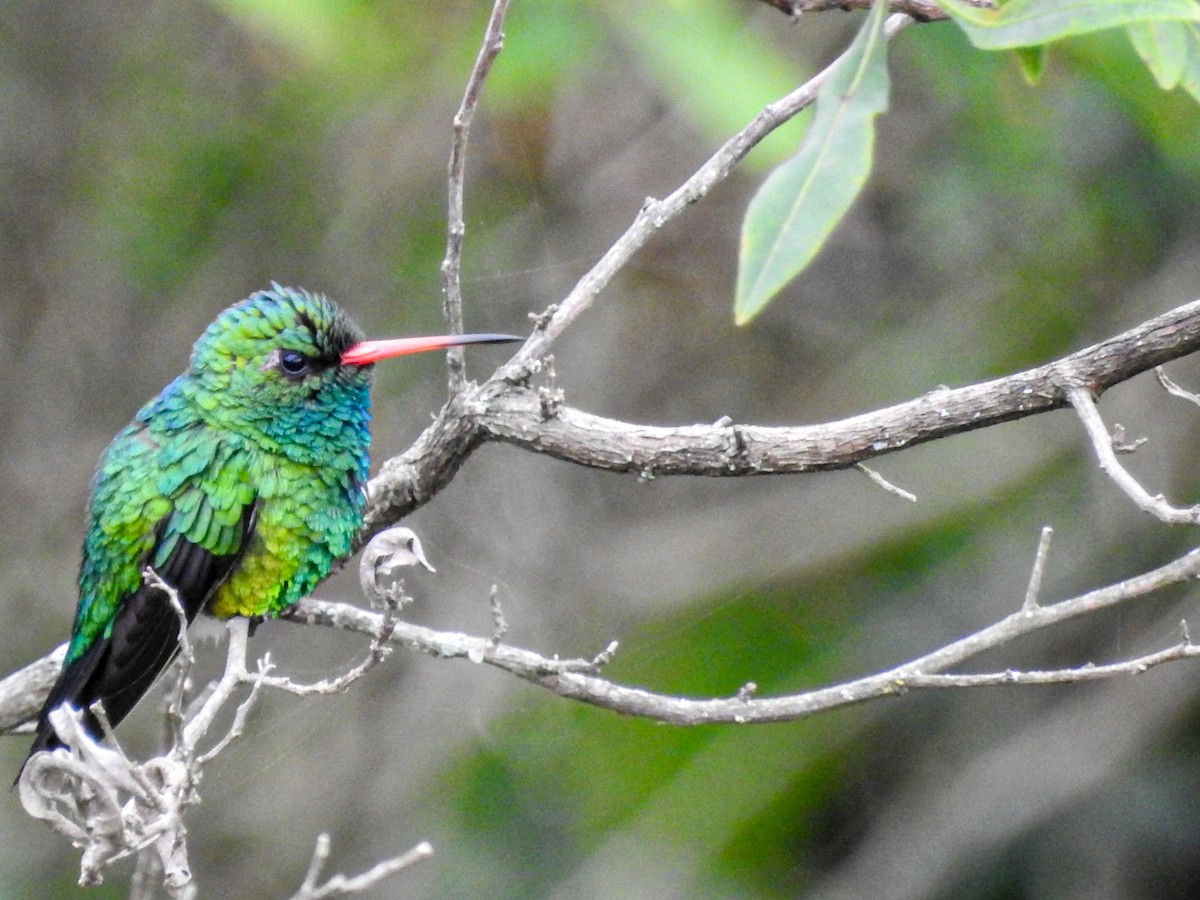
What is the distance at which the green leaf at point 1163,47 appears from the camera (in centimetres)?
185

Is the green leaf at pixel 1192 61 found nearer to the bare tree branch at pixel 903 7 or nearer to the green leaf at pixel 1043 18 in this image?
the green leaf at pixel 1043 18

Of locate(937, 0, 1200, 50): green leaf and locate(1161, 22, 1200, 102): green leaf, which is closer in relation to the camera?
locate(937, 0, 1200, 50): green leaf

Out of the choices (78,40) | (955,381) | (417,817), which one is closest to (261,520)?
(417,817)

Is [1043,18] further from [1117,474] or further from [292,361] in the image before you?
[292,361]

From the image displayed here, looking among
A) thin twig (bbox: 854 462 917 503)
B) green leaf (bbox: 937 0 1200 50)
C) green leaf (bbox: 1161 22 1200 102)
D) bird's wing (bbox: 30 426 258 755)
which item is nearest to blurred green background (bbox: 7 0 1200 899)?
bird's wing (bbox: 30 426 258 755)

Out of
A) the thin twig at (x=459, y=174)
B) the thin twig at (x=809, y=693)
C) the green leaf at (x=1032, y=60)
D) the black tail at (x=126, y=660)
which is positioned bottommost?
the thin twig at (x=809, y=693)

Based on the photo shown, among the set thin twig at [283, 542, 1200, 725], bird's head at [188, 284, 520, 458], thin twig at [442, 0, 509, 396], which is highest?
bird's head at [188, 284, 520, 458]

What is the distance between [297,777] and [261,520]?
119 inches

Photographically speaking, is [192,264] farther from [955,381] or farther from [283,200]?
[955,381]

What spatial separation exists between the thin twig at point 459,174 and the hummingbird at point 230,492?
1.33 ft

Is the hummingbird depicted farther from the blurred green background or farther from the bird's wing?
the blurred green background

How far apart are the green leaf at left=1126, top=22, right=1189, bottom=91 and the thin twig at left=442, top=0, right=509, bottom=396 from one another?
3.70 ft

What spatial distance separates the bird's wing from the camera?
344 centimetres

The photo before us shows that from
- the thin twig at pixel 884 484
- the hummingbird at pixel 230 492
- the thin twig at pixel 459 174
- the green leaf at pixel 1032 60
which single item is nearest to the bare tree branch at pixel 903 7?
the thin twig at pixel 459 174
